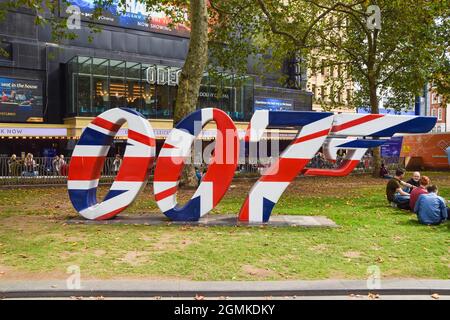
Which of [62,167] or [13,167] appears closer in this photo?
[13,167]

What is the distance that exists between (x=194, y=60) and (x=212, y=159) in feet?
28.7

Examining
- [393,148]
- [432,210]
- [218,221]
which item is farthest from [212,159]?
[393,148]

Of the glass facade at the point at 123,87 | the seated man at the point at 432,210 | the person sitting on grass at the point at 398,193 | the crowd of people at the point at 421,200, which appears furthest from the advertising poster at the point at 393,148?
the seated man at the point at 432,210

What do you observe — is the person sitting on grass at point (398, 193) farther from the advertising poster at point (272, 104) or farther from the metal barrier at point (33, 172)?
the advertising poster at point (272, 104)

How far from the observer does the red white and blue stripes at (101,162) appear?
11008 mm

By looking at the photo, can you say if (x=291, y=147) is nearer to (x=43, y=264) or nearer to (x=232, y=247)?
(x=232, y=247)

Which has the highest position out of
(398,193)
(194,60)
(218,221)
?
(194,60)

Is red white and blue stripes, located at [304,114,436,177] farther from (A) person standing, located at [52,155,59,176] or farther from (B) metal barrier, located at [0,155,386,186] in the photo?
(A) person standing, located at [52,155,59,176]

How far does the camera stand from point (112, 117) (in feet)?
36.8

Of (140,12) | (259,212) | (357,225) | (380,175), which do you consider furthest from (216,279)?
(140,12)

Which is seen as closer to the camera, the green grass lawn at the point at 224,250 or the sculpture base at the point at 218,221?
the green grass lawn at the point at 224,250

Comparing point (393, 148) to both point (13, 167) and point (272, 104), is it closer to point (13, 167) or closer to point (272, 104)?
point (272, 104)

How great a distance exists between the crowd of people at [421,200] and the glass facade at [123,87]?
19.7 m

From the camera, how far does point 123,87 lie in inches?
1435
